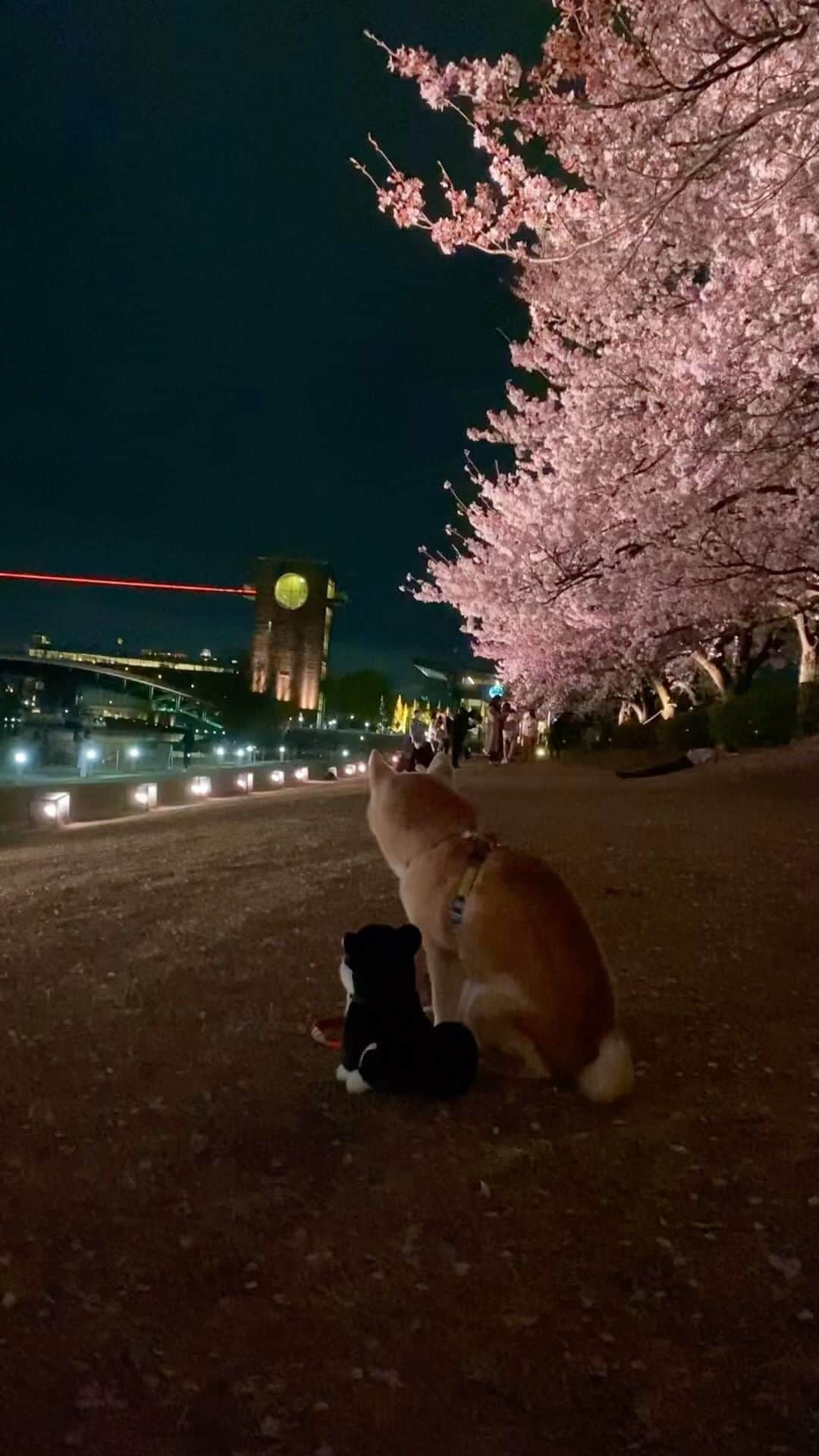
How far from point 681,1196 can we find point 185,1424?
1.77 meters

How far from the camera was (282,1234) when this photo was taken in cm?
351

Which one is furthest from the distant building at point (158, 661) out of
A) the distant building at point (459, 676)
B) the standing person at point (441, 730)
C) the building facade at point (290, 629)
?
the standing person at point (441, 730)

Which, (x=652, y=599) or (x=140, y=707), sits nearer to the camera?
(x=652, y=599)

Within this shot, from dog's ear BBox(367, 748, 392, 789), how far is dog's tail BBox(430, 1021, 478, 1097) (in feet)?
3.99

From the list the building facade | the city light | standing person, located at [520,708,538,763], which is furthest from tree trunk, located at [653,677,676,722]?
the building facade

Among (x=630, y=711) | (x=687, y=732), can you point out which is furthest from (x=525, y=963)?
(x=630, y=711)

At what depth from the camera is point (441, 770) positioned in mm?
5332

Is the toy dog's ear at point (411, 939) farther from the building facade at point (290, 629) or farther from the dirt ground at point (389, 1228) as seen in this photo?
the building facade at point (290, 629)

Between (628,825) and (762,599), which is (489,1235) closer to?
(628,825)

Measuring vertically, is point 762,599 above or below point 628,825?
above

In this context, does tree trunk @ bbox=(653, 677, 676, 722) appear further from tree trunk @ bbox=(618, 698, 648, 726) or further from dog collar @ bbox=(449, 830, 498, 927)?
dog collar @ bbox=(449, 830, 498, 927)

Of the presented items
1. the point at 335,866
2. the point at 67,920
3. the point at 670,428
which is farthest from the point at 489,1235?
the point at 670,428

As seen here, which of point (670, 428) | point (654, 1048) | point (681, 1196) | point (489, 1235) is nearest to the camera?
point (489, 1235)

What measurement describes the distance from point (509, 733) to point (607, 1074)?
29758 millimetres
